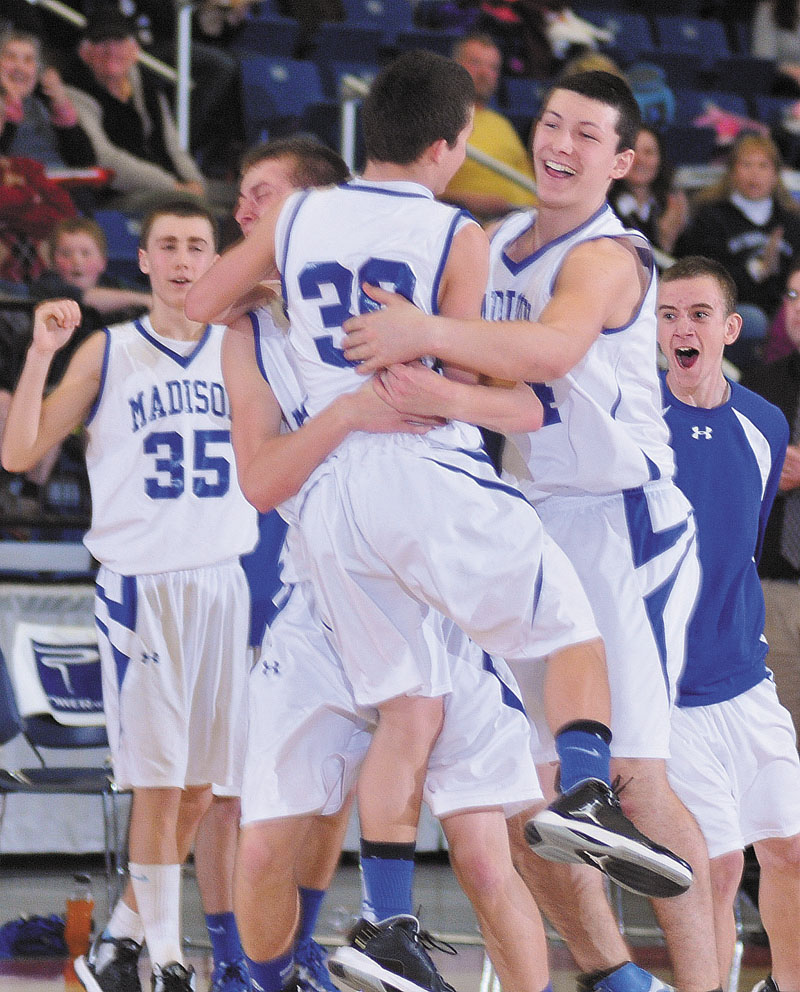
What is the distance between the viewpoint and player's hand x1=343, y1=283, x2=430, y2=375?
133 inches

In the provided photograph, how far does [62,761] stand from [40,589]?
86 centimetres

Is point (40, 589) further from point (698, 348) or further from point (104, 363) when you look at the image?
point (698, 348)

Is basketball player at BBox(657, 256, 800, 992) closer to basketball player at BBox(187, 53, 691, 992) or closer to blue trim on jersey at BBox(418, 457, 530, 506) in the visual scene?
basketball player at BBox(187, 53, 691, 992)

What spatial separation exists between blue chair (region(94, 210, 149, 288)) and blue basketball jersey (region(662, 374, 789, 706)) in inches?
187

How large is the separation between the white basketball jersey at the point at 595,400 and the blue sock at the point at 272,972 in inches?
54.8

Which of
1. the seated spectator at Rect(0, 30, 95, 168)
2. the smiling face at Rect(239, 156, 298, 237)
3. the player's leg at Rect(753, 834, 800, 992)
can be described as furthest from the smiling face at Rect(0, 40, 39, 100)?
the player's leg at Rect(753, 834, 800, 992)

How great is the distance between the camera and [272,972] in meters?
3.67

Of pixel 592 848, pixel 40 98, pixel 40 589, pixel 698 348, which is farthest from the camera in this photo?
pixel 40 98

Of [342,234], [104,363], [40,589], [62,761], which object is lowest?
[62,761]

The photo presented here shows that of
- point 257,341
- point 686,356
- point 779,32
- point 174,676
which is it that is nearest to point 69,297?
point 174,676

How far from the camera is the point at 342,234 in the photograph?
347cm

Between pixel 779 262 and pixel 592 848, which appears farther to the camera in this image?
pixel 779 262

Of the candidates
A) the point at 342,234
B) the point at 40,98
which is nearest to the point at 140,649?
the point at 342,234

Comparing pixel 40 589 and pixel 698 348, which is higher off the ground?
pixel 698 348
